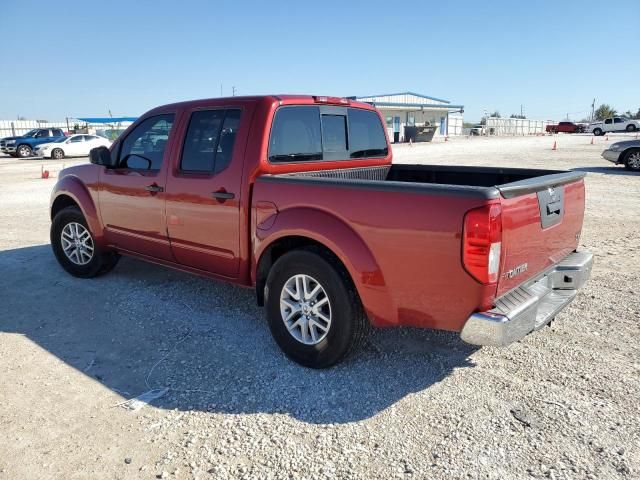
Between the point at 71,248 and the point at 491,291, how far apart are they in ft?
16.0

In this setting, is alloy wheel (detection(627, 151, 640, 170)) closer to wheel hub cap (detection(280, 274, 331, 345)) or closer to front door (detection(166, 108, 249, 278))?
front door (detection(166, 108, 249, 278))

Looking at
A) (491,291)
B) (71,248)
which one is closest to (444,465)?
(491,291)

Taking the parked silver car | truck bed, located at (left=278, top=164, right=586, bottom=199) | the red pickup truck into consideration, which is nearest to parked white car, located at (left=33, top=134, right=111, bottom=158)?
the parked silver car

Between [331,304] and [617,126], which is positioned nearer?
[331,304]

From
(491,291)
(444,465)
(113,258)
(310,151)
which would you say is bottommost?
(444,465)

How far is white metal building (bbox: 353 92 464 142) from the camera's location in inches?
2180

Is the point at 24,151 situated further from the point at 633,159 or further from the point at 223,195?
the point at 223,195

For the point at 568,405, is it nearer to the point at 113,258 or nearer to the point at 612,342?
the point at 612,342

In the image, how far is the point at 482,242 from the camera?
8.96ft

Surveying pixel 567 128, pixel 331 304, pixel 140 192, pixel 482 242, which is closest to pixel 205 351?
pixel 331 304

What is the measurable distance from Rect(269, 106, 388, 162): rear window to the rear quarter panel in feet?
2.36

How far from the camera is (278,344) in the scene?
3826mm

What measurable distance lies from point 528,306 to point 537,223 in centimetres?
54

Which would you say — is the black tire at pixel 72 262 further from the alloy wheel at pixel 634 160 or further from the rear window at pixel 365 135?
the alloy wheel at pixel 634 160
